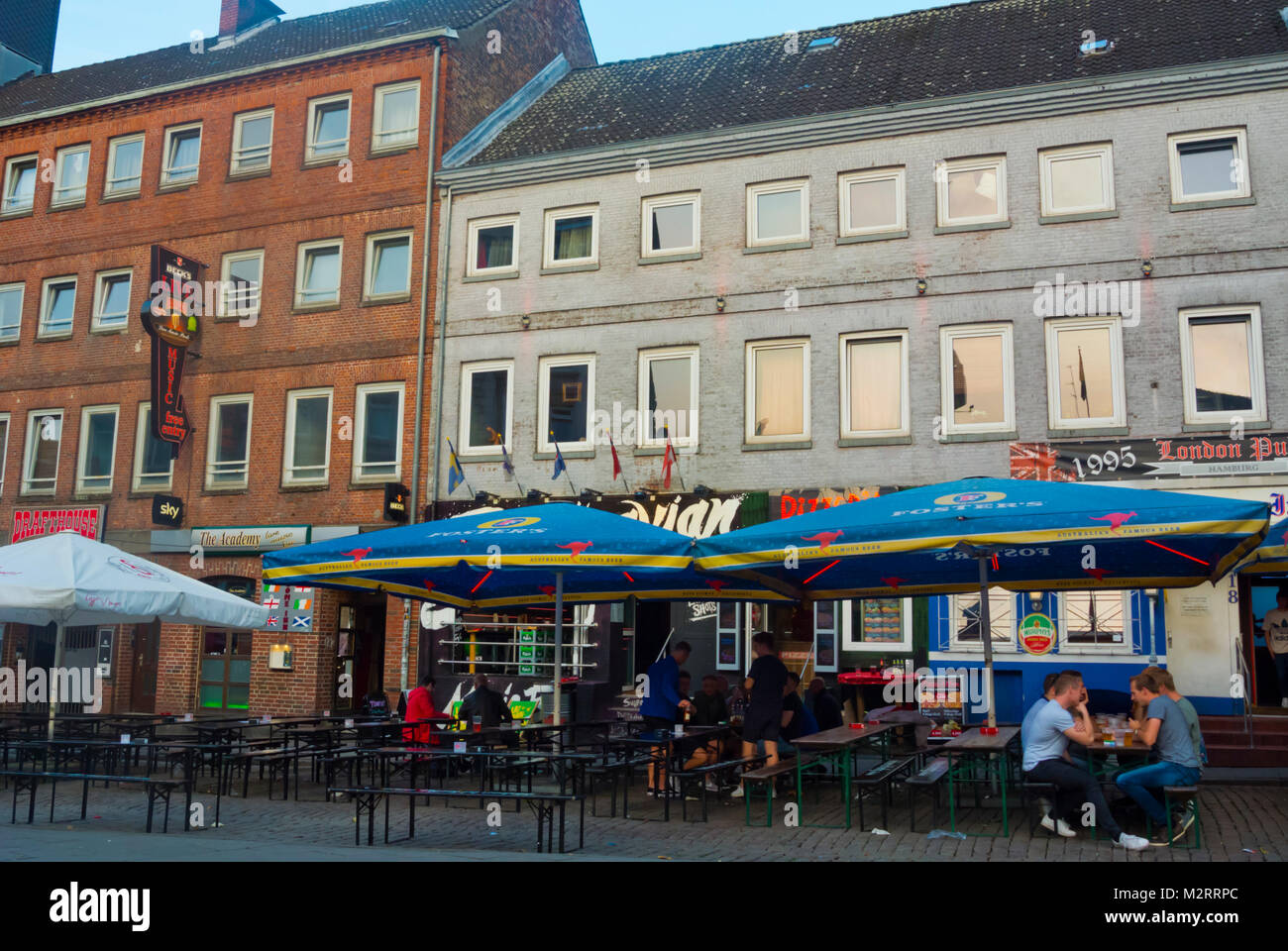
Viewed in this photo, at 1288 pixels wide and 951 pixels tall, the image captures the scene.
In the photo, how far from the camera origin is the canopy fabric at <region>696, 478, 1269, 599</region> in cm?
941

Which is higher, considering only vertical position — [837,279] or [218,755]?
[837,279]

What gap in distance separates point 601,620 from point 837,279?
23.0 ft

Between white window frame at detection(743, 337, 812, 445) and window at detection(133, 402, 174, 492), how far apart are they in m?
12.1

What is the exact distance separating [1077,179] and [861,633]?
7.91 metres

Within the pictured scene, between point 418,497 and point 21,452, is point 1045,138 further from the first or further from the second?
point 21,452

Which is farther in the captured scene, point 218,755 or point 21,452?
point 21,452

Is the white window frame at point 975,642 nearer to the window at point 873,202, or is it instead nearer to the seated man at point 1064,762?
the window at point 873,202

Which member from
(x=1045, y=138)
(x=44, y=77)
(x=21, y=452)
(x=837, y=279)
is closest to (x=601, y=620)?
(x=837, y=279)

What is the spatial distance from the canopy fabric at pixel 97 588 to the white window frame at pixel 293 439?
8.60 m

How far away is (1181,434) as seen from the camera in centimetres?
1747

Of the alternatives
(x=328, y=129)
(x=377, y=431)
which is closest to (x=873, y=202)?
(x=377, y=431)

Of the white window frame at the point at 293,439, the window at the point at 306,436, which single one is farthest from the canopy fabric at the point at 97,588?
the window at the point at 306,436

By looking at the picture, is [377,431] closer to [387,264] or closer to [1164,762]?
[387,264]

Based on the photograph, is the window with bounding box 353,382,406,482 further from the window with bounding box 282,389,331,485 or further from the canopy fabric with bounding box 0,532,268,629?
the canopy fabric with bounding box 0,532,268,629
